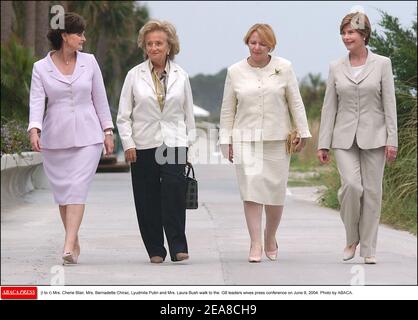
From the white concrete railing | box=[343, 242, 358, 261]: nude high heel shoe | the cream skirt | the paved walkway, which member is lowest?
the white concrete railing

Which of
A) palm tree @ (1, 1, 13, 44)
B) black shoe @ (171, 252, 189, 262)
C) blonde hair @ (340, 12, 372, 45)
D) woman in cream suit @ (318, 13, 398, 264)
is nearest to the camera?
blonde hair @ (340, 12, 372, 45)

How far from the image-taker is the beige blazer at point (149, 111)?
4605 millimetres

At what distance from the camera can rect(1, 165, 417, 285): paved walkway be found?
6059 millimetres

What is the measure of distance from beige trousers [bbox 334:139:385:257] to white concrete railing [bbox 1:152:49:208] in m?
7.28

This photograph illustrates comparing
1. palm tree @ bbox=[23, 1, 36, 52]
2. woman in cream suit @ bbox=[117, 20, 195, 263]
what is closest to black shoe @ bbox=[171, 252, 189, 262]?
woman in cream suit @ bbox=[117, 20, 195, 263]

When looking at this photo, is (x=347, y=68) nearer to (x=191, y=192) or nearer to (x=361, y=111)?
(x=361, y=111)

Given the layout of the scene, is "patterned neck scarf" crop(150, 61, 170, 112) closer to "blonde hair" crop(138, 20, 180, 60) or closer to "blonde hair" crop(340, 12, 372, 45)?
"blonde hair" crop(138, 20, 180, 60)

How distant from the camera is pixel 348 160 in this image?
500 cm

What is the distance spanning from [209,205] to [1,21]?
500 inches

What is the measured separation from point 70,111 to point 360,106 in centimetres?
112

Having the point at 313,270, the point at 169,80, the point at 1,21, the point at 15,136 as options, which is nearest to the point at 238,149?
the point at 169,80

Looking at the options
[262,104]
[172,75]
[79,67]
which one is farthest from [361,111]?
[79,67]

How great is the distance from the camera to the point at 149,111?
4629mm

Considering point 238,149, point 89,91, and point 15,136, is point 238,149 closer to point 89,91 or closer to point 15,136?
point 89,91
